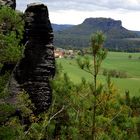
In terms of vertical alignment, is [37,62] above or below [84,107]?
above

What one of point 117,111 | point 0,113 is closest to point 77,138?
point 117,111

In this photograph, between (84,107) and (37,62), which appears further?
(37,62)

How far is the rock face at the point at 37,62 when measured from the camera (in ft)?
108

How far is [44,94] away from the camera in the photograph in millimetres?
33156

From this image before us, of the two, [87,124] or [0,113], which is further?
[0,113]

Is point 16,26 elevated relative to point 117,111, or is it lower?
elevated

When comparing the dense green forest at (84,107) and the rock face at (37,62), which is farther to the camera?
the rock face at (37,62)

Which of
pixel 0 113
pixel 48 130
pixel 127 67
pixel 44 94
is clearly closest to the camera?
pixel 48 130

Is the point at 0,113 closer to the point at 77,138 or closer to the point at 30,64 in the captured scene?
the point at 77,138

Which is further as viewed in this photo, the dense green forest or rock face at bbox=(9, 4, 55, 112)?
rock face at bbox=(9, 4, 55, 112)

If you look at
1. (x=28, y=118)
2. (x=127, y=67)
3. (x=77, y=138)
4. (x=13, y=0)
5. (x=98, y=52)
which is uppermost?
(x=13, y=0)

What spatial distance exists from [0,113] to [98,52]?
24.6 feet

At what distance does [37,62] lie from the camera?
110 ft

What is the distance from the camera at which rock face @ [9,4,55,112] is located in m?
33.1
